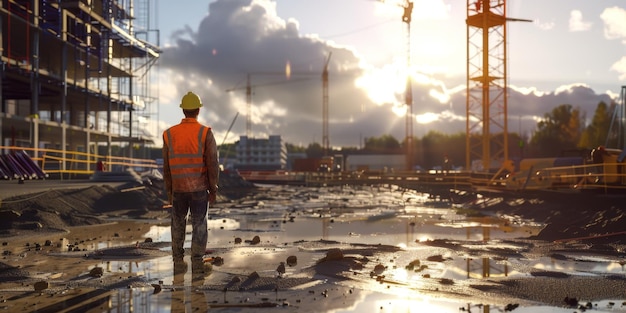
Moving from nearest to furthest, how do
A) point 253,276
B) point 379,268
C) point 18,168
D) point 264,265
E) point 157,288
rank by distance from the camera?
1. point 157,288
2. point 253,276
3. point 379,268
4. point 264,265
5. point 18,168

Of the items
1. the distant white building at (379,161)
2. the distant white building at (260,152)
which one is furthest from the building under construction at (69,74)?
the distant white building at (379,161)

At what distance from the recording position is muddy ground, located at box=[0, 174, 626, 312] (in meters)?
5.86

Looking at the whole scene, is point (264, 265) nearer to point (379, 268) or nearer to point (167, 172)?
point (379, 268)

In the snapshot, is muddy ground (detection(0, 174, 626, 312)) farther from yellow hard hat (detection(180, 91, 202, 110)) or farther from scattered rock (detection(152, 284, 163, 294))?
yellow hard hat (detection(180, 91, 202, 110))

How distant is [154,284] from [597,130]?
93.8m

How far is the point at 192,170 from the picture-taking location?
23.0 feet

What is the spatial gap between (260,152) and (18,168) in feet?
346

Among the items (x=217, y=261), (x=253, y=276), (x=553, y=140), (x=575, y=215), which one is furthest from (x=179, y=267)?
(x=553, y=140)

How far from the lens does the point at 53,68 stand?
45.5 meters

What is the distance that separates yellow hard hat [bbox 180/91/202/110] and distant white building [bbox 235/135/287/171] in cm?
12039

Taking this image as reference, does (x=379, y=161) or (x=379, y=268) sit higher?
(x=379, y=161)

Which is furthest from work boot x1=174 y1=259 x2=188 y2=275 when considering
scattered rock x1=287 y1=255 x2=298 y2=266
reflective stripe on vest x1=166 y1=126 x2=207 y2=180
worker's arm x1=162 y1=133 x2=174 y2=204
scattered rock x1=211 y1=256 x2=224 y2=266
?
scattered rock x1=287 y1=255 x2=298 y2=266

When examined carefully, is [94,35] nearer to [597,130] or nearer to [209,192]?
[209,192]

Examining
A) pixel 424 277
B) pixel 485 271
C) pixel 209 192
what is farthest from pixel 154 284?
pixel 485 271
